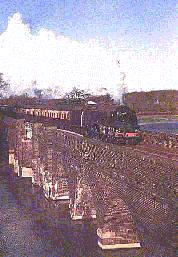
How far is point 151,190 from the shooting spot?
1686cm

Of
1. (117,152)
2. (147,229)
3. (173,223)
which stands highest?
(117,152)

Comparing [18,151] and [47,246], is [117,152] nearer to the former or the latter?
[47,246]

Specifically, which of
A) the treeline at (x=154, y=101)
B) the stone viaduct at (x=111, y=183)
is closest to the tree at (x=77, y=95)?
the treeline at (x=154, y=101)

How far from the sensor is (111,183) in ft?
76.2

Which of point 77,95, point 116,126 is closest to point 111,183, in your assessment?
point 116,126

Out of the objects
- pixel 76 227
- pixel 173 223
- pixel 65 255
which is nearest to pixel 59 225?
pixel 76 227

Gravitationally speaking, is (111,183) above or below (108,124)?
below

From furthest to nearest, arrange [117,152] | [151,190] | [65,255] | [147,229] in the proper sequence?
[65,255], [117,152], [147,229], [151,190]

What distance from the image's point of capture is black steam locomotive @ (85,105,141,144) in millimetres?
29047

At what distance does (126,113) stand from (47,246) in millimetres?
12067

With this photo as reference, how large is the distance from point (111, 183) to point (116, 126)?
1010cm

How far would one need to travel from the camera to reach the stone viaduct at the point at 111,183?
16.1 meters

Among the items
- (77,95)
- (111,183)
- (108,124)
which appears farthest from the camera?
(77,95)

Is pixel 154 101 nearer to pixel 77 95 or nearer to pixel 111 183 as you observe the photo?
pixel 77 95
